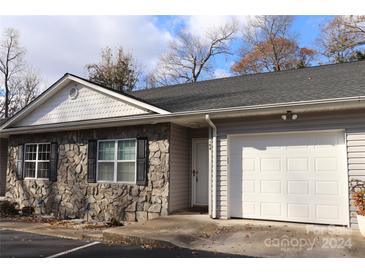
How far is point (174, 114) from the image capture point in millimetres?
8531

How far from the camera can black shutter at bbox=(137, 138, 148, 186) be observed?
30.1 ft

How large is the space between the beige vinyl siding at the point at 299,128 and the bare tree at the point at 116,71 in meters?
21.0

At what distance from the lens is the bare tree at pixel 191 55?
30125 millimetres

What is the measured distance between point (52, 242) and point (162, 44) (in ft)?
87.2

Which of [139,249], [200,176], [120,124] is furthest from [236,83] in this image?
[139,249]

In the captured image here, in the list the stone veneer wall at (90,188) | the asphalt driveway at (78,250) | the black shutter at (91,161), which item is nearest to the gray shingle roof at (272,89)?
the stone veneer wall at (90,188)

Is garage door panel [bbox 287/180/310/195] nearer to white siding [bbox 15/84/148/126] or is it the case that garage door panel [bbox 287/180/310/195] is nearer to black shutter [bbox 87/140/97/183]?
white siding [bbox 15/84/148/126]

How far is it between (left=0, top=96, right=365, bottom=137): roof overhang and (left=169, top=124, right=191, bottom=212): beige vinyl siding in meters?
0.40

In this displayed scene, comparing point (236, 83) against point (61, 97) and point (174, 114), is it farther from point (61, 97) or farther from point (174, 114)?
point (61, 97)

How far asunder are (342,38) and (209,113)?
18272 mm

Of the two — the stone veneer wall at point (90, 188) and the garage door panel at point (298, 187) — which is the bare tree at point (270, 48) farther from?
the garage door panel at point (298, 187)

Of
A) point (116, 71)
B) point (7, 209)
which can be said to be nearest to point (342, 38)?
point (116, 71)

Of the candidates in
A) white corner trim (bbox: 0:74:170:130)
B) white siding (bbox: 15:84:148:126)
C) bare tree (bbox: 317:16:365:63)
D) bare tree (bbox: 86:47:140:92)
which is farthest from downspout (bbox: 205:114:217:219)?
bare tree (bbox: 86:47:140:92)

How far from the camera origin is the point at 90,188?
10195 millimetres
